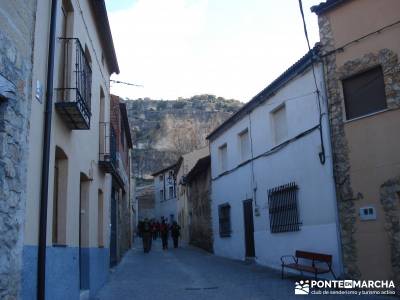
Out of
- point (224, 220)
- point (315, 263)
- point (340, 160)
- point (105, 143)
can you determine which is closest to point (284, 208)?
point (315, 263)

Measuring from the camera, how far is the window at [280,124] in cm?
1386

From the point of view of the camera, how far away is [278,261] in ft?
45.4

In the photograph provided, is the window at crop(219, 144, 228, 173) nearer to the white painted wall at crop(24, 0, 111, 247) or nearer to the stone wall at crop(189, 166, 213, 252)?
the stone wall at crop(189, 166, 213, 252)

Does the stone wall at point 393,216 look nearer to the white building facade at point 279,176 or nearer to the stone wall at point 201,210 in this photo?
the white building facade at point 279,176

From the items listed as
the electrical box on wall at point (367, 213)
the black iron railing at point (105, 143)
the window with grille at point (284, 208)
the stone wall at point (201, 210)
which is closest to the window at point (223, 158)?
the stone wall at point (201, 210)

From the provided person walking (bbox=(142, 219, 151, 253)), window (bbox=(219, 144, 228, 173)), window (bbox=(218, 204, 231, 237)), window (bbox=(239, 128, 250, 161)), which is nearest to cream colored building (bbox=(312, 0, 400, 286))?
window (bbox=(239, 128, 250, 161))

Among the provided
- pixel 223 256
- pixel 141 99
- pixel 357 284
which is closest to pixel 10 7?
pixel 357 284

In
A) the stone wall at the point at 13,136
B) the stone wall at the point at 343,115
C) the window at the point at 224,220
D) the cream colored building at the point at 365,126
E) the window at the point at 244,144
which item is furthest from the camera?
the window at the point at 224,220

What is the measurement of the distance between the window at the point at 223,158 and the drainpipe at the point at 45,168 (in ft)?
44.2

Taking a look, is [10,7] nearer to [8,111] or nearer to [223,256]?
[8,111]

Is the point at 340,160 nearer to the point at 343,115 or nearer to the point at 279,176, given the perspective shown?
the point at 343,115

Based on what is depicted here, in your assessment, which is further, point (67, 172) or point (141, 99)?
point (141, 99)

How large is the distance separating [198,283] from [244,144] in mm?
6928

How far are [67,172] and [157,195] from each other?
42.7 meters
